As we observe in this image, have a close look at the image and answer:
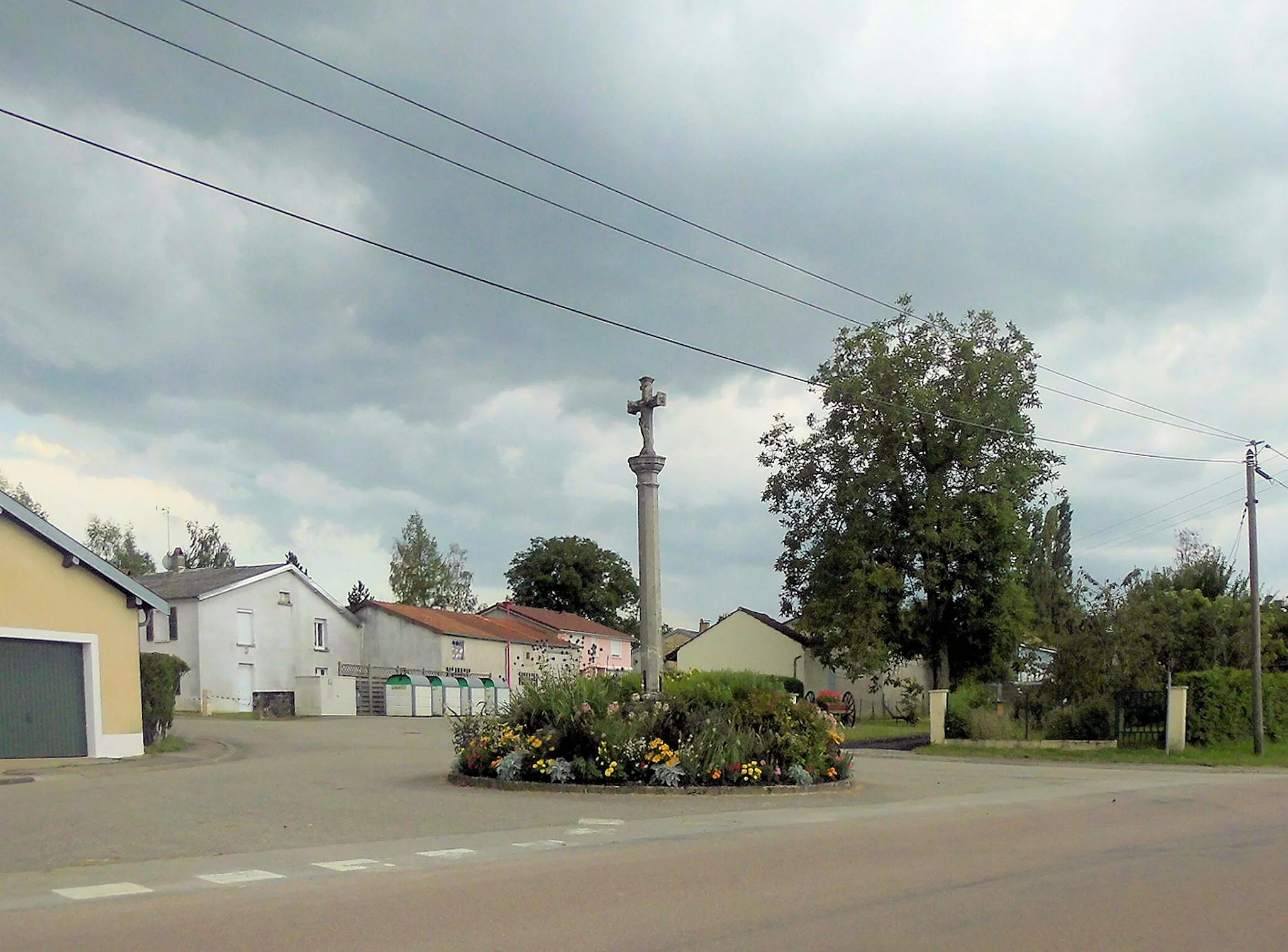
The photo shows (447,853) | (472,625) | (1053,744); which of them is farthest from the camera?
(472,625)

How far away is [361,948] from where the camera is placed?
7164 mm

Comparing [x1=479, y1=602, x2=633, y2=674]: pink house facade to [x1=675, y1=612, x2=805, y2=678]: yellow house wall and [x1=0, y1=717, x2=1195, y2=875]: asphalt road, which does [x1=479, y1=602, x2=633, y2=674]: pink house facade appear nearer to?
[x1=675, y1=612, x2=805, y2=678]: yellow house wall

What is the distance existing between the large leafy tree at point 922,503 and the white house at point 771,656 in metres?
10.8

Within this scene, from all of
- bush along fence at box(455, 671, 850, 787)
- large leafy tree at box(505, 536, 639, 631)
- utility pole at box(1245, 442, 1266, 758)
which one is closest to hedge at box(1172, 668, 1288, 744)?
utility pole at box(1245, 442, 1266, 758)

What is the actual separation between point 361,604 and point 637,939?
58775 millimetres

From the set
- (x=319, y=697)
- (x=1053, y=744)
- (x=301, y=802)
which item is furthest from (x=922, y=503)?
(x=301, y=802)

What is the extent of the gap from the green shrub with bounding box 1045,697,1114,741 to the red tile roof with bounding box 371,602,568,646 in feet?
99.4

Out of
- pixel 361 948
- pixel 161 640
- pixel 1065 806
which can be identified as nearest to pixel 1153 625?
pixel 1065 806

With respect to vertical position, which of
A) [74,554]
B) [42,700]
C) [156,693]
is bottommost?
[156,693]

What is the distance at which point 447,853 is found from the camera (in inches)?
444

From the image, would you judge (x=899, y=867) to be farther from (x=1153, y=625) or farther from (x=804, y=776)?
(x=1153, y=625)

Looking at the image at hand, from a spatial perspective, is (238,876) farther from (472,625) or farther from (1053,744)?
(472,625)

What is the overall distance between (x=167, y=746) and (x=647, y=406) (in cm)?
1428

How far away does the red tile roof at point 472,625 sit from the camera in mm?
61594
